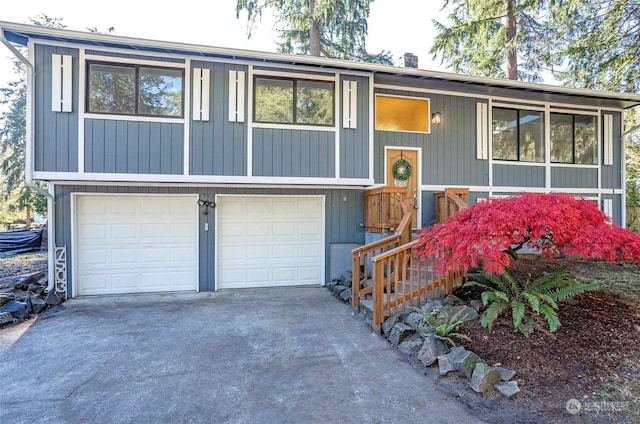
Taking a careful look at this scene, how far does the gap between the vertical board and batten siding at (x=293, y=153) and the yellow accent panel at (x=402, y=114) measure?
1641 mm

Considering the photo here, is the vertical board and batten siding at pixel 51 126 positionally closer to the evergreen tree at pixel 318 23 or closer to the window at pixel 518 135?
the evergreen tree at pixel 318 23

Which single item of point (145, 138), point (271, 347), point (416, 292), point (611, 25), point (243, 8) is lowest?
point (271, 347)

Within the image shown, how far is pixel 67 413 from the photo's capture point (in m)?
2.53

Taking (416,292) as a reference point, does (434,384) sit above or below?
below

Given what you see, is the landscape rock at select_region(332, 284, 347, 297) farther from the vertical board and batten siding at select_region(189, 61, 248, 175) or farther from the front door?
the vertical board and batten siding at select_region(189, 61, 248, 175)

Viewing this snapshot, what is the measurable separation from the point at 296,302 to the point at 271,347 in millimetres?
1882

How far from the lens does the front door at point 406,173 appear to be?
283 inches

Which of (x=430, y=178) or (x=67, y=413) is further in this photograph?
(x=430, y=178)

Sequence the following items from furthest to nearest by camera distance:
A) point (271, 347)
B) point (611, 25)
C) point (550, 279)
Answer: point (611, 25) → point (550, 279) → point (271, 347)

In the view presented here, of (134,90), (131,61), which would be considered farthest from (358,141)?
(131,61)

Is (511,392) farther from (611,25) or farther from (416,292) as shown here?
(611,25)

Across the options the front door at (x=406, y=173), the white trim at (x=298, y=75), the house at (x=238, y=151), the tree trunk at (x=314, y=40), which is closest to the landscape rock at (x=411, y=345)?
the house at (x=238, y=151)

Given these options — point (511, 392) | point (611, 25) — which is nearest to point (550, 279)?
point (511, 392)

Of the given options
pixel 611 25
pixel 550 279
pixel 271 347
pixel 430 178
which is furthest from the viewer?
pixel 611 25
